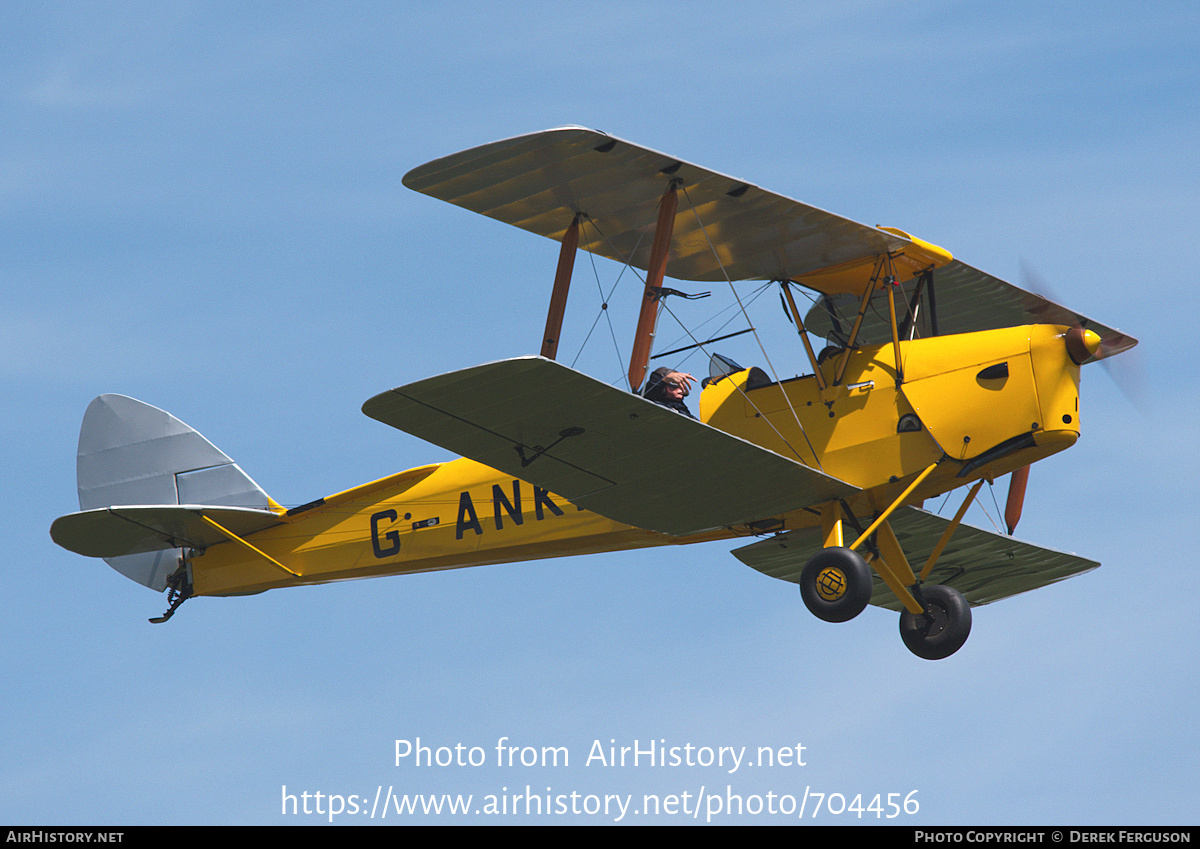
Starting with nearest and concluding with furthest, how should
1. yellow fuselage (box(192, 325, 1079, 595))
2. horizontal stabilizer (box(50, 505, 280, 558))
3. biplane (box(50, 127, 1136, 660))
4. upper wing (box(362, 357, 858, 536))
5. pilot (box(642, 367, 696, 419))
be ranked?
upper wing (box(362, 357, 858, 536)) < biplane (box(50, 127, 1136, 660)) < yellow fuselage (box(192, 325, 1079, 595)) < pilot (box(642, 367, 696, 419)) < horizontal stabilizer (box(50, 505, 280, 558))

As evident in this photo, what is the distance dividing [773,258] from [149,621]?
6794mm

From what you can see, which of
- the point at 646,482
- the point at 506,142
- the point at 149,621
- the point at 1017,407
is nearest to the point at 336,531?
the point at 149,621

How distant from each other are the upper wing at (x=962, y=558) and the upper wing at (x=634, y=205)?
2.41m

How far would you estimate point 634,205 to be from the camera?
13977mm

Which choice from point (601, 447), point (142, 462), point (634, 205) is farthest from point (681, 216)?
point (142, 462)

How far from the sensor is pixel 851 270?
47.7ft

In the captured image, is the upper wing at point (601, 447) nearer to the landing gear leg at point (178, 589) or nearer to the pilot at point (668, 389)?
the pilot at point (668, 389)

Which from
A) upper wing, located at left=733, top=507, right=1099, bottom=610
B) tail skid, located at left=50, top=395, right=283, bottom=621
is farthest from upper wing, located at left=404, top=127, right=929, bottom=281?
tail skid, located at left=50, top=395, right=283, bottom=621

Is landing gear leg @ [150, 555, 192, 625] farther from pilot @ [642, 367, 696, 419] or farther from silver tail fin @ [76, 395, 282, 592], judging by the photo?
pilot @ [642, 367, 696, 419]

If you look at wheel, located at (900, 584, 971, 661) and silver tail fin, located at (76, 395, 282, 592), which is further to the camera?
silver tail fin, located at (76, 395, 282, 592)

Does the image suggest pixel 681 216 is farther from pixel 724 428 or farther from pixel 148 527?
pixel 148 527

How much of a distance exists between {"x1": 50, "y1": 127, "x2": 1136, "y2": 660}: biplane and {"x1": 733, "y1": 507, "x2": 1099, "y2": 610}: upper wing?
1.2 inches

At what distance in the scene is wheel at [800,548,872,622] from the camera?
1283 centimetres

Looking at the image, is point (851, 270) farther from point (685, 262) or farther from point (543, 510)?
point (543, 510)
